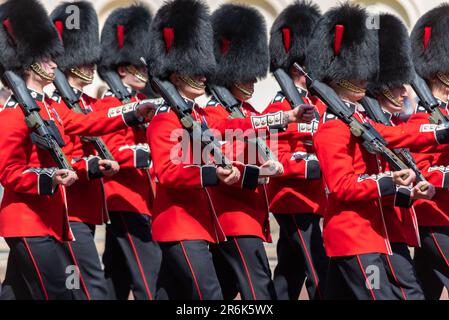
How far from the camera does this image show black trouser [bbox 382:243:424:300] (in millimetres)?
5508

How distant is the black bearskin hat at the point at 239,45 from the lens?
6699 mm

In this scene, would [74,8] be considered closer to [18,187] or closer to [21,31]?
[21,31]

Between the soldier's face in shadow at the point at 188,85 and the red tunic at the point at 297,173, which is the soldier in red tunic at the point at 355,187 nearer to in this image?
the soldier's face in shadow at the point at 188,85

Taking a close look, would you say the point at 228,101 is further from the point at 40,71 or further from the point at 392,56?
the point at 40,71

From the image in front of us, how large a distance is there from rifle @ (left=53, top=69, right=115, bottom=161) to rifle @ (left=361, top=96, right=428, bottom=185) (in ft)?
4.19

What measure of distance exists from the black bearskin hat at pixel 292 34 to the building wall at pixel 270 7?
3.69 metres

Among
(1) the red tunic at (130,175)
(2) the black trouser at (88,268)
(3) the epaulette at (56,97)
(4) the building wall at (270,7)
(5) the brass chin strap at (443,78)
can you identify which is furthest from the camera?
(4) the building wall at (270,7)

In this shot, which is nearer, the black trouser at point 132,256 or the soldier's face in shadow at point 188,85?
the soldier's face in shadow at point 188,85

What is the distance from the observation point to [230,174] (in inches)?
220

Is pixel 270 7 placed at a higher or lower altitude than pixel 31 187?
lower

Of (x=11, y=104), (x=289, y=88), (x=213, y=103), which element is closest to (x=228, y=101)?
(x=213, y=103)

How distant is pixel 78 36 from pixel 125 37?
43 cm

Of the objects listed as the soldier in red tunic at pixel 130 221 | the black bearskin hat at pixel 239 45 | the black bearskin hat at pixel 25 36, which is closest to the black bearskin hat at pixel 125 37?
the soldier in red tunic at pixel 130 221

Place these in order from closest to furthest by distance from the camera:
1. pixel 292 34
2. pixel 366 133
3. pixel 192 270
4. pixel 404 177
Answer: pixel 404 177
pixel 366 133
pixel 192 270
pixel 292 34
